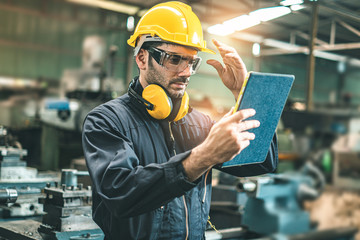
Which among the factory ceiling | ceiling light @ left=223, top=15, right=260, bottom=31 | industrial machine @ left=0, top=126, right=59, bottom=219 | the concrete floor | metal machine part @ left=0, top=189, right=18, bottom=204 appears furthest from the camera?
ceiling light @ left=223, top=15, right=260, bottom=31

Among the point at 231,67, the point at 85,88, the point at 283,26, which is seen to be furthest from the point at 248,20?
the point at 231,67

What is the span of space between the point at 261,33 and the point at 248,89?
36.0 ft

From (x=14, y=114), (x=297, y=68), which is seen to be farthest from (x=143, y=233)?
(x=297, y=68)

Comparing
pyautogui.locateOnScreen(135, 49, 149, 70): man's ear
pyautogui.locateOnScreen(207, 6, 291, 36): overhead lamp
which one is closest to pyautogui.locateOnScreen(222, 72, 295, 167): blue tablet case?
pyautogui.locateOnScreen(135, 49, 149, 70): man's ear

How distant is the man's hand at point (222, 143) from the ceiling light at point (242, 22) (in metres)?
8.34

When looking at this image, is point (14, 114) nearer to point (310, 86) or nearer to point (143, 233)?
point (310, 86)

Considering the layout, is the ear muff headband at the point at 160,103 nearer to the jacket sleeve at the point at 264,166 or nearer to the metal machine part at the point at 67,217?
the jacket sleeve at the point at 264,166

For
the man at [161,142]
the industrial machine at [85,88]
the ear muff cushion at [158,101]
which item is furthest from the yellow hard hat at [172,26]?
the industrial machine at [85,88]

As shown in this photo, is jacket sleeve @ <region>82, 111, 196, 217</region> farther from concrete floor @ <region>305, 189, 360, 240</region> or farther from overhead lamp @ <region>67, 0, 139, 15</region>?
overhead lamp @ <region>67, 0, 139, 15</region>

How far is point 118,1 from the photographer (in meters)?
10.0

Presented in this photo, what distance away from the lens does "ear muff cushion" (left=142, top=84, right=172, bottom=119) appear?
1386 mm

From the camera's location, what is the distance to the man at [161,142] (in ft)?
3.56

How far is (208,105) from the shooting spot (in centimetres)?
984

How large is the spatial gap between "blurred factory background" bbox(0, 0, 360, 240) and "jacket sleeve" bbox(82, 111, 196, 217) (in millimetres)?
303
